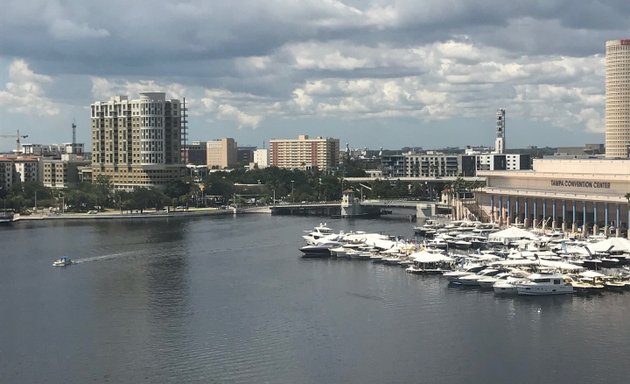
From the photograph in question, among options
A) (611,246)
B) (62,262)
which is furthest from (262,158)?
(611,246)

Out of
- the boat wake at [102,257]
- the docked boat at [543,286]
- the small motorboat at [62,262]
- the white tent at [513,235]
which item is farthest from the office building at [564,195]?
the small motorboat at [62,262]

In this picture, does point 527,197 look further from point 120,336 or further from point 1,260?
point 120,336

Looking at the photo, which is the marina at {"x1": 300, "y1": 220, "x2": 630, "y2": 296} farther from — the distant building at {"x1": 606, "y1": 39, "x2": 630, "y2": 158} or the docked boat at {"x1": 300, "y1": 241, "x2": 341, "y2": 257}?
the distant building at {"x1": 606, "y1": 39, "x2": 630, "y2": 158}

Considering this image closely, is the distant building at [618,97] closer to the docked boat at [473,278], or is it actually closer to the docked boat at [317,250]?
the docked boat at [317,250]

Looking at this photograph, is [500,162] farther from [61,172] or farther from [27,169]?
[27,169]

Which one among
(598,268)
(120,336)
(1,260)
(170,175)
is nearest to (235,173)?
(170,175)

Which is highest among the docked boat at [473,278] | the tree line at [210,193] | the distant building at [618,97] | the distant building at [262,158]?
the distant building at [618,97]
